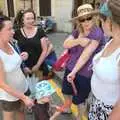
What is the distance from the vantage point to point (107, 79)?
2664 mm

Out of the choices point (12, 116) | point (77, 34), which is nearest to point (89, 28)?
point (77, 34)

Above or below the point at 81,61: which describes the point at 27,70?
below

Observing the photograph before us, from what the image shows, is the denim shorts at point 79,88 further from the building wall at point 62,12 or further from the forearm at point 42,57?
the building wall at point 62,12

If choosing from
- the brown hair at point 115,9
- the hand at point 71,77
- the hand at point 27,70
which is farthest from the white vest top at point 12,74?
the brown hair at point 115,9

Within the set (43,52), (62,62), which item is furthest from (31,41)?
(62,62)

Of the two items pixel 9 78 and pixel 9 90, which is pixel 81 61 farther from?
pixel 9 90

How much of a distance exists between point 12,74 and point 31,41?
1078 millimetres

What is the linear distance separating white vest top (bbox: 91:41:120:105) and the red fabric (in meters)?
1.52

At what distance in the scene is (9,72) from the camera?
359 cm

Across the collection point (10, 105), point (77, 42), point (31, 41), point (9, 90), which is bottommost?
point (10, 105)

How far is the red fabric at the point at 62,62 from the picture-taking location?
14.4 feet

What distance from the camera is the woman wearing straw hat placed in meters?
3.93

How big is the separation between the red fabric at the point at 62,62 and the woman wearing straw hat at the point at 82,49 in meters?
0.12

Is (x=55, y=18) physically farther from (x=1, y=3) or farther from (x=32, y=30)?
(x=32, y=30)
